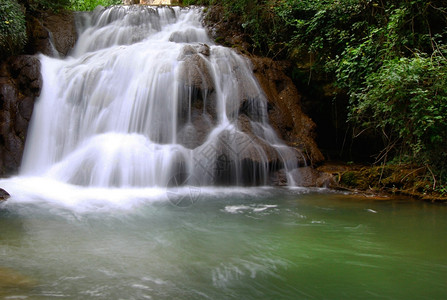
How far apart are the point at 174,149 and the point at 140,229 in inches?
124

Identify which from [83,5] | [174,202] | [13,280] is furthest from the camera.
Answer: [83,5]

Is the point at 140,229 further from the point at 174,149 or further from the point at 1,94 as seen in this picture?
the point at 1,94

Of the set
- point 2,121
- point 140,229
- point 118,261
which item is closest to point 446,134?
point 140,229

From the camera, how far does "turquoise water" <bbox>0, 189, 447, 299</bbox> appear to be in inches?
111

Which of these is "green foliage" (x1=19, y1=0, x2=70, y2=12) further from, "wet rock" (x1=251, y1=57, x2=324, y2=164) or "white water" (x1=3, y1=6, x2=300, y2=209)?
"wet rock" (x1=251, y1=57, x2=324, y2=164)

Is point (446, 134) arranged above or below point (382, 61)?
below

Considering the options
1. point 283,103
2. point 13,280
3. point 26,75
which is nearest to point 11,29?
point 26,75

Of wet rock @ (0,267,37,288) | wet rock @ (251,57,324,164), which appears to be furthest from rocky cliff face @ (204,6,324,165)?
wet rock @ (0,267,37,288)

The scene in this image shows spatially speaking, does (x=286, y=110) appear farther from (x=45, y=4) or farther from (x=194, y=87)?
(x=45, y=4)

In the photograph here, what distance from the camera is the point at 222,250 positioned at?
146 inches

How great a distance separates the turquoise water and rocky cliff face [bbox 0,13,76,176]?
8.58ft

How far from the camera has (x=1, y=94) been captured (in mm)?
8016

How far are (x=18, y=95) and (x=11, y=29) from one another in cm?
156

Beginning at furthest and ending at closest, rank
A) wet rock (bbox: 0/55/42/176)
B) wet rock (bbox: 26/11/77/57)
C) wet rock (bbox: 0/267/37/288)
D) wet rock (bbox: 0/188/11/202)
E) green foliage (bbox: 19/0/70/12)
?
green foliage (bbox: 19/0/70/12) < wet rock (bbox: 26/11/77/57) < wet rock (bbox: 0/55/42/176) < wet rock (bbox: 0/188/11/202) < wet rock (bbox: 0/267/37/288)
